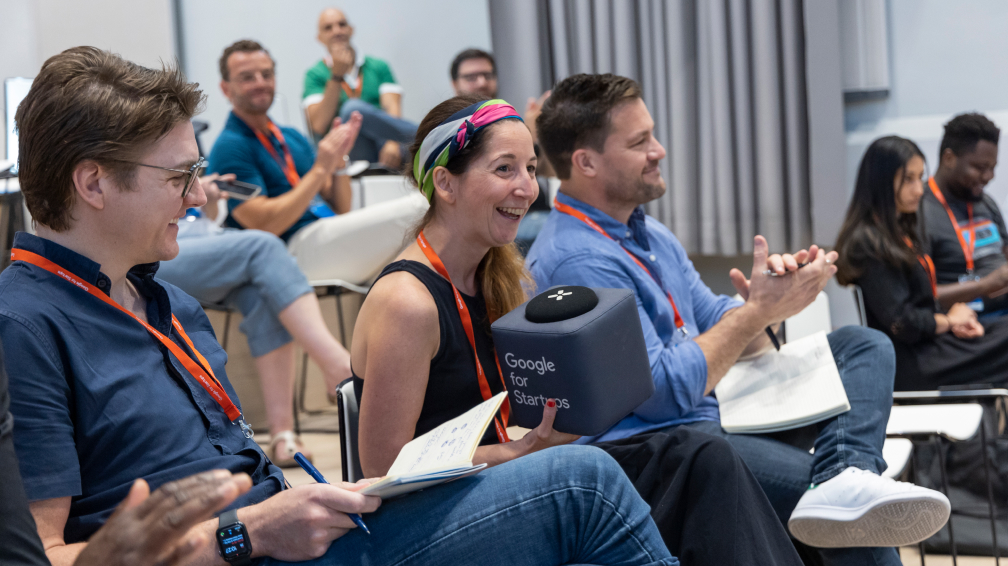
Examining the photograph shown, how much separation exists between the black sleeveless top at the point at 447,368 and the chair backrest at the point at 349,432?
20mm

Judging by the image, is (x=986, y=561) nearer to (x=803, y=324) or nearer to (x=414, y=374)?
(x=803, y=324)

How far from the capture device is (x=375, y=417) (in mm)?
1396

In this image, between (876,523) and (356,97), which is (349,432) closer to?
(876,523)

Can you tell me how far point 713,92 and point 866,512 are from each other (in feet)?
8.49

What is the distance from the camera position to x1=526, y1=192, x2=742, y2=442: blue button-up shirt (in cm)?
171

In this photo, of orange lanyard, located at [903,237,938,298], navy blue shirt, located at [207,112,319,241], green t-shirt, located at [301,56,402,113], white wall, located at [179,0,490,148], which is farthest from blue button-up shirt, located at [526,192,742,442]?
green t-shirt, located at [301,56,402,113]

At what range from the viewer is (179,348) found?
120 centimetres

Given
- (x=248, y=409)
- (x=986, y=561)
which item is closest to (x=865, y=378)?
(x=986, y=561)

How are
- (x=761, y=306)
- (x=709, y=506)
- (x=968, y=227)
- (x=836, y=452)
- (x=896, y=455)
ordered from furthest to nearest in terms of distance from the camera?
(x=968, y=227) < (x=896, y=455) < (x=761, y=306) < (x=836, y=452) < (x=709, y=506)

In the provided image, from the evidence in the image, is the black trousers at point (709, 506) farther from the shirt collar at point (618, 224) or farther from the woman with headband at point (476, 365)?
the shirt collar at point (618, 224)

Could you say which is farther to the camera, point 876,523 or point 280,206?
point 280,206

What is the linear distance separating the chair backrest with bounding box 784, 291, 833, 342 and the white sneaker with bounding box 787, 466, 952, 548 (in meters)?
0.84

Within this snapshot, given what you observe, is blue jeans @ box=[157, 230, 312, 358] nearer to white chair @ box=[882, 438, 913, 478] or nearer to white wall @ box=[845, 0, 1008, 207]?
white chair @ box=[882, 438, 913, 478]

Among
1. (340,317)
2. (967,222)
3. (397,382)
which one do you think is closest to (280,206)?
(340,317)
